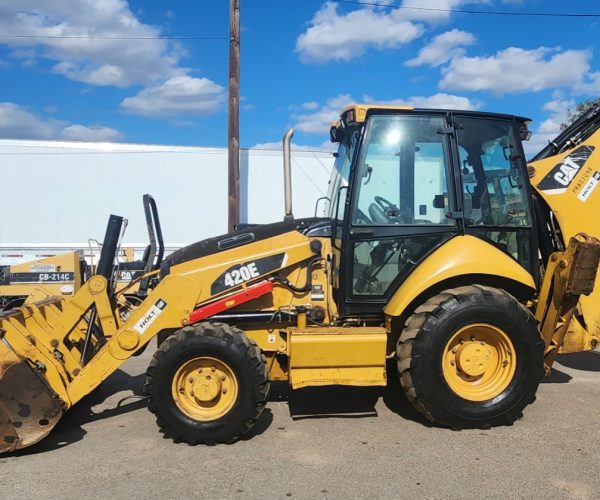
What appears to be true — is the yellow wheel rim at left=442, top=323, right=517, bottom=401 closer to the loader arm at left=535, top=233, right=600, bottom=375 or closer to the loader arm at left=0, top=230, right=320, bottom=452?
the loader arm at left=535, top=233, right=600, bottom=375

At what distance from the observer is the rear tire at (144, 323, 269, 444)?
418 cm

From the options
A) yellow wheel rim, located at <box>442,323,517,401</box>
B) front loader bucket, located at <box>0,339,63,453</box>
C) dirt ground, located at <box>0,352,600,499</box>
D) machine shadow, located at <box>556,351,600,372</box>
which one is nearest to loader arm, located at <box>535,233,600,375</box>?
yellow wheel rim, located at <box>442,323,517,401</box>

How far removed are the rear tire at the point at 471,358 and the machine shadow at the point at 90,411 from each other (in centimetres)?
260

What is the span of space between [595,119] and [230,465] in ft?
15.4

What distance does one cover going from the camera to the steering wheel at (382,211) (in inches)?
183

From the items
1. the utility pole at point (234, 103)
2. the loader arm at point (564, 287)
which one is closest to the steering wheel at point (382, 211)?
the loader arm at point (564, 287)

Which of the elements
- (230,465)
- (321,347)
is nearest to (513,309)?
(321,347)

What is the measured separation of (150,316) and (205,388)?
0.71m

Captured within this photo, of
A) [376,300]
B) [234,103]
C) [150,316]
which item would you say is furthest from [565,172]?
[234,103]

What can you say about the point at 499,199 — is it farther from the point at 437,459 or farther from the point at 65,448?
the point at 65,448

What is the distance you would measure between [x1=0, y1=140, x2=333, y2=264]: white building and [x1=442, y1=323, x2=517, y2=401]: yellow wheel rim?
8.57 meters

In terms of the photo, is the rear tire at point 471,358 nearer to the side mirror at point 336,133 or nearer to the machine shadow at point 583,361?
the side mirror at point 336,133

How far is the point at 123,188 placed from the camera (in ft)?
42.8

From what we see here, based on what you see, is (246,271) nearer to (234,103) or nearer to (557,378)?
(557,378)
